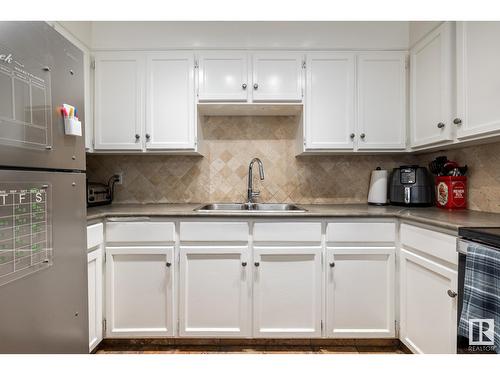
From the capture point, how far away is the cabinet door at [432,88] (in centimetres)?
163

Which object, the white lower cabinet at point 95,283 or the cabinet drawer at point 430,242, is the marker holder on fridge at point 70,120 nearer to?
the white lower cabinet at point 95,283

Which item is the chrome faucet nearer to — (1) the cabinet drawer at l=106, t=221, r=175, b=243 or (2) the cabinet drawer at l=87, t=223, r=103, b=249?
(1) the cabinet drawer at l=106, t=221, r=175, b=243

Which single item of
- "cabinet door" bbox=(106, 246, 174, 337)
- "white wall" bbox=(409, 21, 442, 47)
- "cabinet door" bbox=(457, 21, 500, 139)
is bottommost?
"cabinet door" bbox=(106, 246, 174, 337)

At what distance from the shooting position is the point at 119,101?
2.05 metres

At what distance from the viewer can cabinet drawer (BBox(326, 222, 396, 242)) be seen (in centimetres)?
174

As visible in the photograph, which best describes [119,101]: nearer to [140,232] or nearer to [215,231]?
[140,232]

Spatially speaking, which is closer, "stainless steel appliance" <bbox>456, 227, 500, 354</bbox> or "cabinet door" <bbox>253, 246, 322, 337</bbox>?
"stainless steel appliance" <bbox>456, 227, 500, 354</bbox>

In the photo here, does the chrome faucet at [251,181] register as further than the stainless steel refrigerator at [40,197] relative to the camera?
Yes

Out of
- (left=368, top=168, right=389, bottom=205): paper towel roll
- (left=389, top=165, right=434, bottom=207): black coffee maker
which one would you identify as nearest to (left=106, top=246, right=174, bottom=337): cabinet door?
(left=368, top=168, right=389, bottom=205): paper towel roll

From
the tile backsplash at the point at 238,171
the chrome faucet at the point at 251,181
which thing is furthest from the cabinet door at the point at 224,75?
the chrome faucet at the point at 251,181

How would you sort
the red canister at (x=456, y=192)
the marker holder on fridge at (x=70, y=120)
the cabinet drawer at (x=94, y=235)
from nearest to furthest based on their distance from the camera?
the marker holder on fridge at (x=70, y=120), the cabinet drawer at (x=94, y=235), the red canister at (x=456, y=192)

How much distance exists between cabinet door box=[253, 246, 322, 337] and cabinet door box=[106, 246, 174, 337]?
0.57 m

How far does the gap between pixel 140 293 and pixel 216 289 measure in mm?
485

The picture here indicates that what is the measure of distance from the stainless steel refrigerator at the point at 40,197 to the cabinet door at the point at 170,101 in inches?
Answer: 38.4
